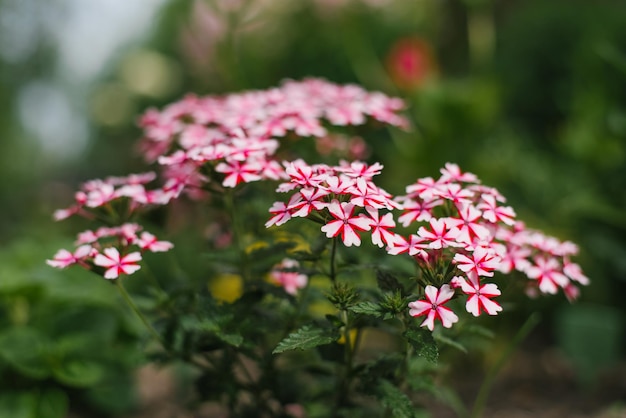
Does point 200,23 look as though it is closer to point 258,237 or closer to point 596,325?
point 258,237

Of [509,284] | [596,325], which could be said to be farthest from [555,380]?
[509,284]

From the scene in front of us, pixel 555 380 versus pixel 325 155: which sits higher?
pixel 325 155

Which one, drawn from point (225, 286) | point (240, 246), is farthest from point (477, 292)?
point (225, 286)

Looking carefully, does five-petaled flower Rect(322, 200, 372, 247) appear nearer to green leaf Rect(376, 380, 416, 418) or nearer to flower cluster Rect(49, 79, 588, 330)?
flower cluster Rect(49, 79, 588, 330)

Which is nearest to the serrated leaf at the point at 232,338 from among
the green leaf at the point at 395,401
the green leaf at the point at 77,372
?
the green leaf at the point at 395,401

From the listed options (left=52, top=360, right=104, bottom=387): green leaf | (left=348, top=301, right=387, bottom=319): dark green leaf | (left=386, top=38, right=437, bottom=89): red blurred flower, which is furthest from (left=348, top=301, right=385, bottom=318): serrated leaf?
(left=386, top=38, right=437, bottom=89): red blurred flower

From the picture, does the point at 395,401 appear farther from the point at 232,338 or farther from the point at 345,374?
the point at 232,338
